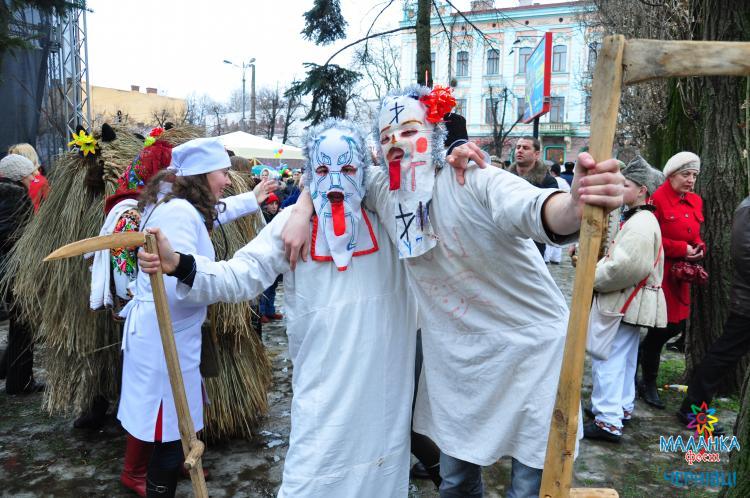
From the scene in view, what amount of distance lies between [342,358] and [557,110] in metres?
37.4

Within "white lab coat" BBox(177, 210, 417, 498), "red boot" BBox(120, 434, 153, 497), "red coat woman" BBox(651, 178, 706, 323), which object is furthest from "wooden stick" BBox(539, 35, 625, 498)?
"red coat woman" BBox(651, 178, 706, 323)

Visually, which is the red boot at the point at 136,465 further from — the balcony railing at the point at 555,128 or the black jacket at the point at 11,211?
the balcony railing at the point at 555,128

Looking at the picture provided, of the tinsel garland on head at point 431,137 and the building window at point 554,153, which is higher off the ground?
the building window at point 554,153

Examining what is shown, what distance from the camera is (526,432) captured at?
6.72ft

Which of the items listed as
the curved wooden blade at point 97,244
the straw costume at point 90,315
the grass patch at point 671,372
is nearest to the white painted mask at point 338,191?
the curved wooden blade at point 97,244

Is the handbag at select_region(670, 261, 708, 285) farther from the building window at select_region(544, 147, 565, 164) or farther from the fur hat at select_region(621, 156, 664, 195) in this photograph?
the building window at select_region(544, 147, 565, 164)

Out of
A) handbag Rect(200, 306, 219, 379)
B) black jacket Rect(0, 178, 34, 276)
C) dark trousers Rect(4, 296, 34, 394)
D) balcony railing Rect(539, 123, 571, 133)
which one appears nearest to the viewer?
handbag Rect(200, 306, 219, 379)

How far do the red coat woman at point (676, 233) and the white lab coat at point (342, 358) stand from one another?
9.07 ft

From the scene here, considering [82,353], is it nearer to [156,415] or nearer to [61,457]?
[61,457]

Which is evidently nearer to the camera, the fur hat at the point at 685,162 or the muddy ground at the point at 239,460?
the muddy ground at the point at 239,460

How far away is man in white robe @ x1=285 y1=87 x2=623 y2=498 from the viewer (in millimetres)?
2023

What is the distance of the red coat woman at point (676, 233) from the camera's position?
414 cm

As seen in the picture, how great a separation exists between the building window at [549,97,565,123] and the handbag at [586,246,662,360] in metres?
34.6

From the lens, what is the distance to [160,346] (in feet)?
8.82
